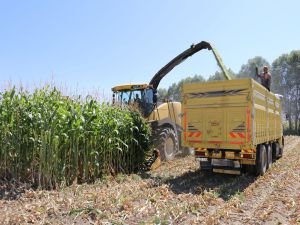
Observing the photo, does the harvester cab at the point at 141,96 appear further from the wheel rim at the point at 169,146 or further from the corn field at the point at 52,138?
the corn field at the point at 52,138

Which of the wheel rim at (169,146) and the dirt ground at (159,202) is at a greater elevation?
the wheel rim at (169,146)

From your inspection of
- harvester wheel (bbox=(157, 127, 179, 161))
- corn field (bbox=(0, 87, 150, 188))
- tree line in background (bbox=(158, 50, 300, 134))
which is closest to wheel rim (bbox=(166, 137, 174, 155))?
harvester wheel (bbox=(157, 127, 179, 161))

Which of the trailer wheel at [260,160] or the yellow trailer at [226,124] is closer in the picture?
the yellow trailer at [226,124]

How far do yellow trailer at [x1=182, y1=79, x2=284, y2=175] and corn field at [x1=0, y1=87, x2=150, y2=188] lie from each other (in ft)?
7.05

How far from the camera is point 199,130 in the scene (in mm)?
7766

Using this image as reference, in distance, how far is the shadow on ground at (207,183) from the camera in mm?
6598

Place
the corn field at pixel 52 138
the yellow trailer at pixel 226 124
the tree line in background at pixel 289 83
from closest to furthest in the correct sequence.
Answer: the corn field at pixel 52 138 < the yellow trailer at pixel 226 124 < the tree line in background at pixel 289 83

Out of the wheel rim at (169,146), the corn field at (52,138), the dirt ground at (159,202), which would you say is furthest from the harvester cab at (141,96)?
the dirt ground at (159,202)

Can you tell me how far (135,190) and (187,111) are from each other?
106 inches

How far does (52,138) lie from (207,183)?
3.84 meters

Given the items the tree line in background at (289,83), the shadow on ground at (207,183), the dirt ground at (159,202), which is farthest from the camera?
the tree line in background at (289,83)

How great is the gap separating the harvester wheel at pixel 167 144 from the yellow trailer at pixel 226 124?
7.65ft

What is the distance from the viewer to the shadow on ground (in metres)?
6.60

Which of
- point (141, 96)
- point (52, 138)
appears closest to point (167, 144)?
point (141, 96)
